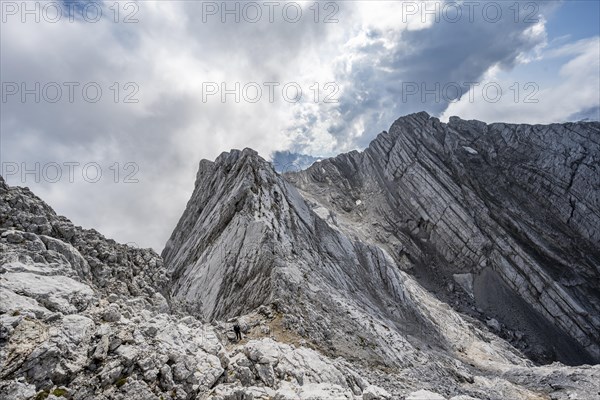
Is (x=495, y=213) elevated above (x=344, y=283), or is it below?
above

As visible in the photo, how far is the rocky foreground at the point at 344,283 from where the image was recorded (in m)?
14.8

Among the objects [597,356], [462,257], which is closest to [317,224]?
[462,257]

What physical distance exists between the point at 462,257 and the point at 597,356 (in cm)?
3060

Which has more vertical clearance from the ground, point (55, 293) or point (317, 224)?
point (317, 224)

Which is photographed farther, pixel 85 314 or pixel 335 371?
pixel 335 371

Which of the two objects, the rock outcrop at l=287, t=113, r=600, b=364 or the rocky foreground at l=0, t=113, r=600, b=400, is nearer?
the rocky foreground at l=0, t=113, r=600, b=400

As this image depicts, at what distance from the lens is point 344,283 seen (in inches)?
1825

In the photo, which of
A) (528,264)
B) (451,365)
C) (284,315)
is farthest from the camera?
(528,264)

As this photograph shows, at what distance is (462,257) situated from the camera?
283 feet

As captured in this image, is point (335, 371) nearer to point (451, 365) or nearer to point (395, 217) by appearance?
point (451, 365)

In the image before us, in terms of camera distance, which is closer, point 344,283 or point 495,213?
point 344,283

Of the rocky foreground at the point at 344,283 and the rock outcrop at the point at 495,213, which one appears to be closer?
the rocky foreground at the point at 344,283

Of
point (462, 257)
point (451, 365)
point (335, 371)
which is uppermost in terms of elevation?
point (462, 257)

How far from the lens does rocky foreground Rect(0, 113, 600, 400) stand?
14812 mm
